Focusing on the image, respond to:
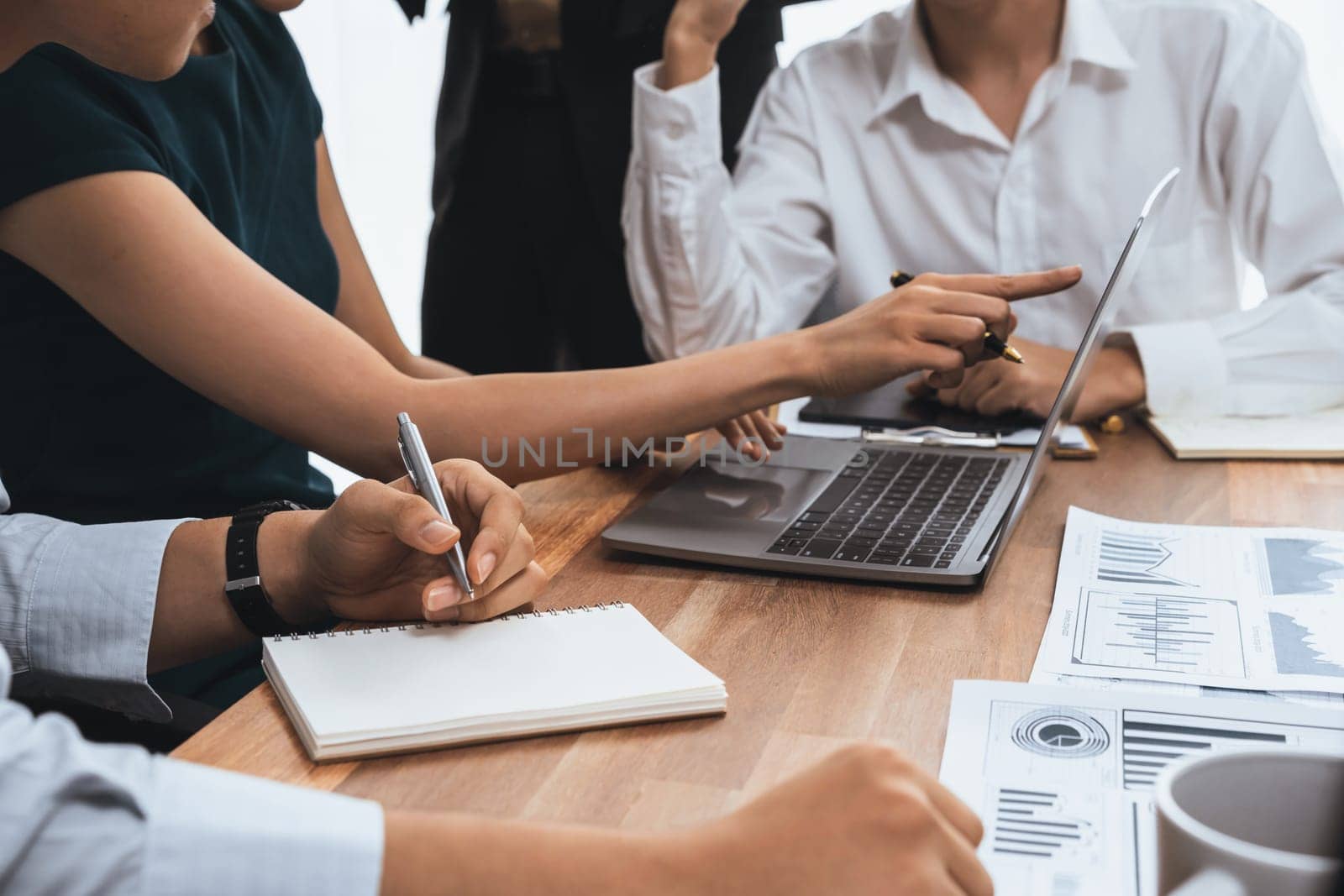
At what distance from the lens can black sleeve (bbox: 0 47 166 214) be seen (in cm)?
95

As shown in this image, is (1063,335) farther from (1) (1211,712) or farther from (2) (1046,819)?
(2) (1046,819)

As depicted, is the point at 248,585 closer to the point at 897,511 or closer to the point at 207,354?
the point at 207,354

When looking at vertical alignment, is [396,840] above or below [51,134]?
below

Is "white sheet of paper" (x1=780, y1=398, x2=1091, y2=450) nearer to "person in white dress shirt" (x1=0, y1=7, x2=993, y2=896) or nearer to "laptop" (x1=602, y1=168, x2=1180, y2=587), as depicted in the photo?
"laptop" (x1=602, y1=168, x2=1180, y2=587)

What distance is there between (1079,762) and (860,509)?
403mm

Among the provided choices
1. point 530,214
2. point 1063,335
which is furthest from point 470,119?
point 1063,335

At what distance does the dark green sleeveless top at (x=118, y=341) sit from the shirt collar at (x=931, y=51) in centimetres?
86

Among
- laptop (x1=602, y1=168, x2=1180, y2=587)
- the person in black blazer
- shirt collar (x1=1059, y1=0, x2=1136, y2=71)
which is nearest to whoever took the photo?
laptop (x1=602, y1=168, x2=1180, y2=587)

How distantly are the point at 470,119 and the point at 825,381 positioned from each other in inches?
48.4

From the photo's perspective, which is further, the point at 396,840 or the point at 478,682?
the point at 478,682

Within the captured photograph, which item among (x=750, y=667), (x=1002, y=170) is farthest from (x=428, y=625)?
(x=1002, y=170)

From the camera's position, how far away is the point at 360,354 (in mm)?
1064

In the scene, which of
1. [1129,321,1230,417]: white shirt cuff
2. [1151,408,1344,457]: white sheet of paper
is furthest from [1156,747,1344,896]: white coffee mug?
[1129,321,1230,417]: white shirt cuff

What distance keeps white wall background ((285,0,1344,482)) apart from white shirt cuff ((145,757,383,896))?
3002 millimetres
